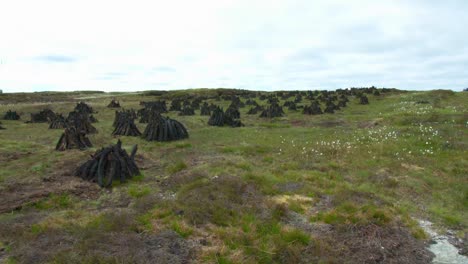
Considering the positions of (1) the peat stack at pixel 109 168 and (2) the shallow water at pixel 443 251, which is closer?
(2) the shallow water at pixel 443 251

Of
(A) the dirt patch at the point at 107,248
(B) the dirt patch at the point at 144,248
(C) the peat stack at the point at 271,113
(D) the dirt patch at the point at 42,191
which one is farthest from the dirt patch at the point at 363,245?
(C) the peat stack at the point at 271,113

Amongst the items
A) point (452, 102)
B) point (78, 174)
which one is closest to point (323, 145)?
point (78, 174)

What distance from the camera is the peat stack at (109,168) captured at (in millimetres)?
12031

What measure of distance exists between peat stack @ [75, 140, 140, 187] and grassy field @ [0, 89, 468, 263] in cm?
41

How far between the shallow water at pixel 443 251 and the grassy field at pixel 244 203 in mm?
296

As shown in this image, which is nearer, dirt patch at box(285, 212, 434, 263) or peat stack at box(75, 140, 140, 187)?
dirt patch at box(285, 212, 434, 263)

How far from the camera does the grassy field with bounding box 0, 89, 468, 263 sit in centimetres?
726

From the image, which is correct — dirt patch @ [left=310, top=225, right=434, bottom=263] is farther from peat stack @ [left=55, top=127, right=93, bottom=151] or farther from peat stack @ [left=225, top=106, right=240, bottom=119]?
peat stack @ [left=225, top=106, right=240, bottom=119]

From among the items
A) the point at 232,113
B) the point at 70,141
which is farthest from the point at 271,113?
the point at 70,141

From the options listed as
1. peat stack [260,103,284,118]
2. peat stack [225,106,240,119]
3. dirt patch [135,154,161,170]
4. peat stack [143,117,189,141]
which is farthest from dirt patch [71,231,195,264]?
peat stack [260,103,284,118]

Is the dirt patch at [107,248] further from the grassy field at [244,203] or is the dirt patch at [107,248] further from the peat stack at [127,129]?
the peat stack at [127,129]

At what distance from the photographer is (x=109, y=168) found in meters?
12.4

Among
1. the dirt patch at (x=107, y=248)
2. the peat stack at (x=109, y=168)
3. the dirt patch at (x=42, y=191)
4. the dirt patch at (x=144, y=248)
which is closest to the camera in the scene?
the dirt patch at (x=107, y=248)

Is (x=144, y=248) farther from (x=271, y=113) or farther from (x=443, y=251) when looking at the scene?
(x=271, y=113)
